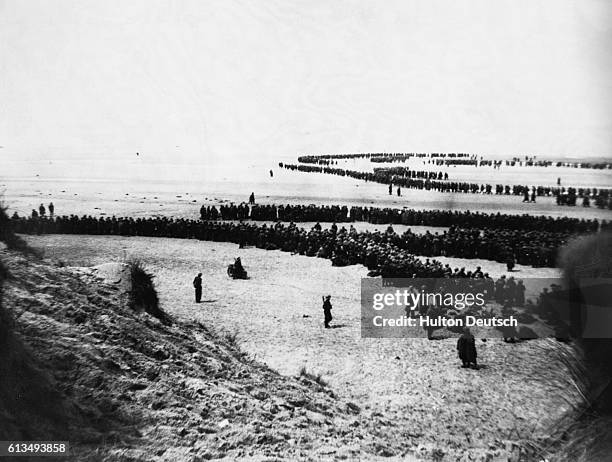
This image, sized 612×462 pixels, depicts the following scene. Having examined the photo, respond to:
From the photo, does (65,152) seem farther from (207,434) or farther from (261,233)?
(207,434)

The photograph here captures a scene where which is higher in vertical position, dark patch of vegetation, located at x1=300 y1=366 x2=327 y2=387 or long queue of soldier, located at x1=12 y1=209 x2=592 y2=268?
long queue of soldier, located at x1=12 y1=209 x2=592 y2=268

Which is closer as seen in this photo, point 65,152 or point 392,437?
point 392,437

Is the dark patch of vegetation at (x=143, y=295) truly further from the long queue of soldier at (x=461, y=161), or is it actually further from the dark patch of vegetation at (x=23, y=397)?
the long queue of soldier at (x=461, y=161)

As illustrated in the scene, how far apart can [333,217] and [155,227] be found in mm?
11189

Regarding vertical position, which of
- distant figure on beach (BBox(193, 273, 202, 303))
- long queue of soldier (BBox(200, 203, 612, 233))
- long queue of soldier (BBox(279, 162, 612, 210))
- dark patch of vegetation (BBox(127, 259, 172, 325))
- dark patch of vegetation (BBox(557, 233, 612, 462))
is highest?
long queue of soldier (BBox(279, 162, 612, 210))

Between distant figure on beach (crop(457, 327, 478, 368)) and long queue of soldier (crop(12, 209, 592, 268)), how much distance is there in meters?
5.49

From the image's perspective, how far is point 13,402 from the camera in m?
5.01

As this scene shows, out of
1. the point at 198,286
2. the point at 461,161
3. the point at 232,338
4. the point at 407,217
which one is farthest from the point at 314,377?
the point at 461,161

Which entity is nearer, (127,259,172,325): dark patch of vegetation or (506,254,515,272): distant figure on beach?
(127,259,172,325): dark patch of vegetation

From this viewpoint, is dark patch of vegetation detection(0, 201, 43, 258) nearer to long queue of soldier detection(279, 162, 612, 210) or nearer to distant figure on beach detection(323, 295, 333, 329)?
distant figure on beach detection(323, 295, 333, 329)

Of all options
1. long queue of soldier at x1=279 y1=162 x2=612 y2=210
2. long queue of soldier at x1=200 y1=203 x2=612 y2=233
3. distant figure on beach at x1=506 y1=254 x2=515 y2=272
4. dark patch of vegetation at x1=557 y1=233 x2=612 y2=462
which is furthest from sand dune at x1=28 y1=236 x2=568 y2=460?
long queue of soldier at x1=279 y1=162 x2=612 y2=210

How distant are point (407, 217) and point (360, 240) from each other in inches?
358

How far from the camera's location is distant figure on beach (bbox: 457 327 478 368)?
10477 millimetres

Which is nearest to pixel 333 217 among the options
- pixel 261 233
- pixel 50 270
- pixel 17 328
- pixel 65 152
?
pixel 261 233
